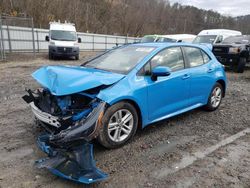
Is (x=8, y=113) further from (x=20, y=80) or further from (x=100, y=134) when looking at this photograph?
(x=20, y=80)

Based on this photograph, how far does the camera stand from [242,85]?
A: 9016mm

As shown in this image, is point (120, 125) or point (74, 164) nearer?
point (74, 164)

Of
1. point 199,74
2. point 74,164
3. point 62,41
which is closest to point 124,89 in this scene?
point 74,164

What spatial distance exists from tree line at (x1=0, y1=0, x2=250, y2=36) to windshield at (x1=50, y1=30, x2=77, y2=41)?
1095cm

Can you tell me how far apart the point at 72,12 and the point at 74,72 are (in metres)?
31.2

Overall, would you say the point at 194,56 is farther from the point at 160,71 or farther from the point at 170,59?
the point at 160,71

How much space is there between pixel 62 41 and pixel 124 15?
2925 centimetres

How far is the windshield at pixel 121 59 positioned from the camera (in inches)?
155

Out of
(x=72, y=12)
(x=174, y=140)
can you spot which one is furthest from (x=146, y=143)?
(x=72, y=12)

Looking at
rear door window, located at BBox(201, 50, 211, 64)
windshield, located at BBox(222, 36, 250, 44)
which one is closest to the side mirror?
rear door window, located at BBox(201, 50, 211, 64)

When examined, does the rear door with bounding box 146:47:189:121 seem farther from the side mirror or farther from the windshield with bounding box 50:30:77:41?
the windshield with bounding box 50:30:77:41

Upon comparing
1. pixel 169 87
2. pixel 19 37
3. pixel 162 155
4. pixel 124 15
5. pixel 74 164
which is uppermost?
pixel 124 15

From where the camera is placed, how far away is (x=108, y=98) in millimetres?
3209

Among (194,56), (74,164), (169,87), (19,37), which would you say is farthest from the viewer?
(19,37)
